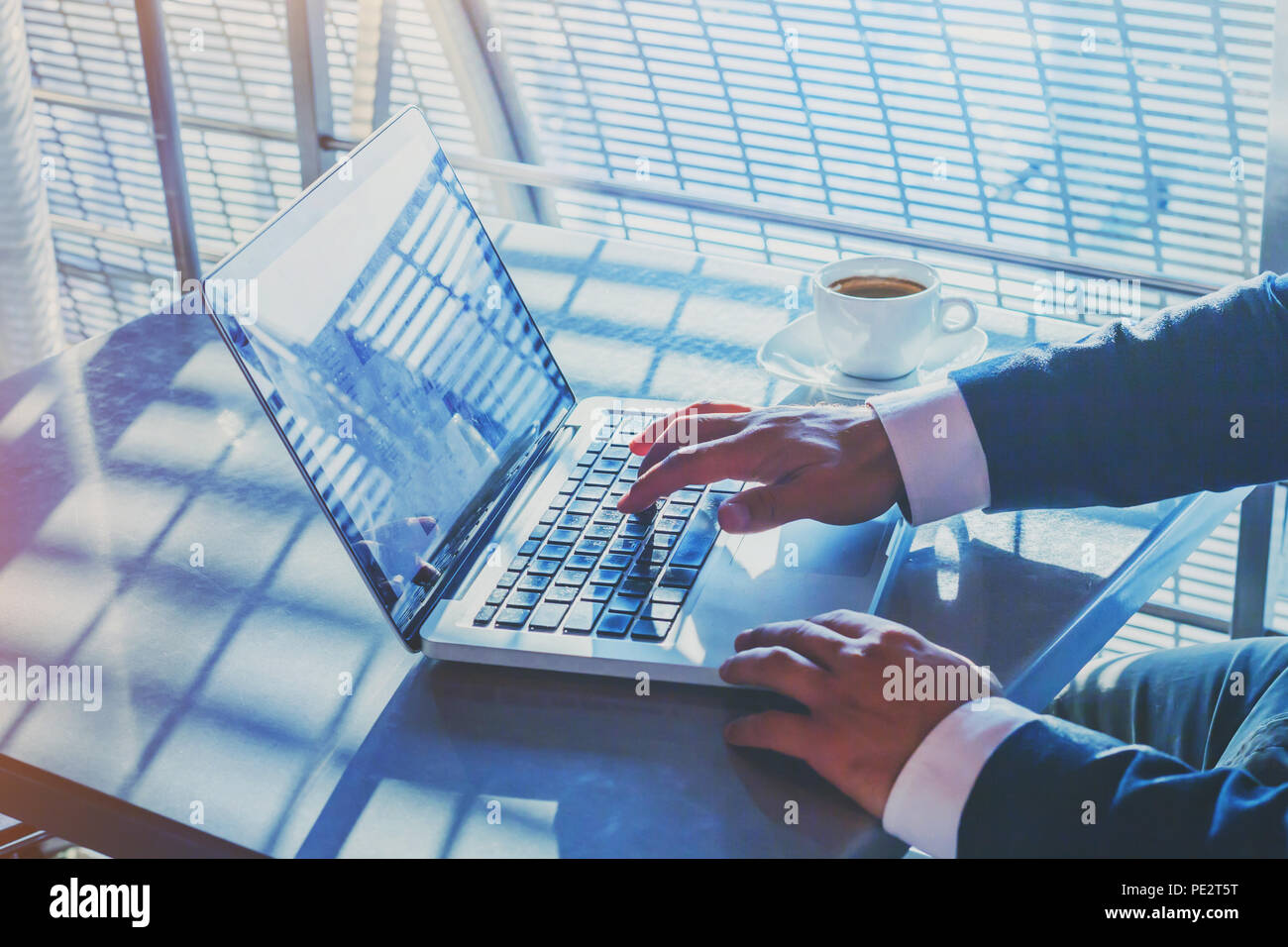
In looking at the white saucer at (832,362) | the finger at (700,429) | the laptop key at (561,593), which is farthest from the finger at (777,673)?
the white saucer at (832,362)

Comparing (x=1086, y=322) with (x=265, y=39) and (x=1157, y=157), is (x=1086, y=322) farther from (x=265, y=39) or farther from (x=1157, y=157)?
(x=1157, y=157)

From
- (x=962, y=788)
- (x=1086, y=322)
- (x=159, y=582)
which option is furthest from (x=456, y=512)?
(x=1086, y=322)

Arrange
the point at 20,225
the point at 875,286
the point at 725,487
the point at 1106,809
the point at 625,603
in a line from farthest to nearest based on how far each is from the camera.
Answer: the point at 20,225 → the point at 875,286 → the point at 725,487 → the point at 625,603 → the point at 1106,809

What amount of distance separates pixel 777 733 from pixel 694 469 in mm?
202

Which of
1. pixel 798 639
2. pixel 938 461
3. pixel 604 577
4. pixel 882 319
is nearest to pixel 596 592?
pixel 604 577

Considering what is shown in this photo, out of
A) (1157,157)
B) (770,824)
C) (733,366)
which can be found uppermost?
(1157,157)

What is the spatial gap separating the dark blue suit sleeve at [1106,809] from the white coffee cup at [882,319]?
379mm

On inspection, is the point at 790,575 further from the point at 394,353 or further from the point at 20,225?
the point at 20,225

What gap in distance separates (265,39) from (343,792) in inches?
363

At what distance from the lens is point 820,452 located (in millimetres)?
739

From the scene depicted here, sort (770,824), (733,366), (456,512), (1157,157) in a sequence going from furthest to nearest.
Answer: (1157,157)
(733,366)
(456,512)
(770,824)

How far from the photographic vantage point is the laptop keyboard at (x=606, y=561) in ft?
2.12

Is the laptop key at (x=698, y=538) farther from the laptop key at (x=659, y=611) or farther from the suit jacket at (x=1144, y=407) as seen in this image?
the suit jacket at (x=1144, y=407)

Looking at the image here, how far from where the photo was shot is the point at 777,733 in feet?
1.87
